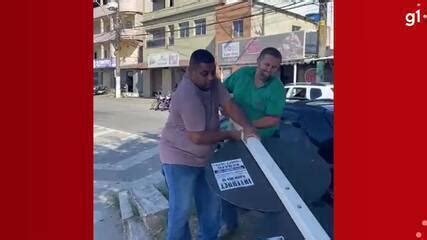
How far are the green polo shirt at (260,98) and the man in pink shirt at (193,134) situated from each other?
0.78ft

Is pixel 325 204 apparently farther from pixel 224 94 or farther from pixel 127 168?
pixel 127 168

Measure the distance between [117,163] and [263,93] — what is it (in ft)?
17.3

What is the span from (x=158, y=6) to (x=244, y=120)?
3513 cm

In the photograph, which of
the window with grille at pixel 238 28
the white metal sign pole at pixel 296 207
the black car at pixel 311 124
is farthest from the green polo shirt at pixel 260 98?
the window with grille at pixel 238 28

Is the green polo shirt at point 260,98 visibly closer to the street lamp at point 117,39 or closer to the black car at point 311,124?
the black car at point 311,124

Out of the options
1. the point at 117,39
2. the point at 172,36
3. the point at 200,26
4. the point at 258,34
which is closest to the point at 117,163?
the point at 258,34

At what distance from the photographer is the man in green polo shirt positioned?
2941 millimetres

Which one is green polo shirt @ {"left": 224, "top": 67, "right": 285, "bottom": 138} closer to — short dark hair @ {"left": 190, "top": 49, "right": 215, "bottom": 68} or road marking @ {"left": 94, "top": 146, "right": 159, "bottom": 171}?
short dark hair @ {"left": 190, "top": 49, "right": 215, "bottom": 68}

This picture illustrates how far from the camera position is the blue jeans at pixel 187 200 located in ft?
9.03

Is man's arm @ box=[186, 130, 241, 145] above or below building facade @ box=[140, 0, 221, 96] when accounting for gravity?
below

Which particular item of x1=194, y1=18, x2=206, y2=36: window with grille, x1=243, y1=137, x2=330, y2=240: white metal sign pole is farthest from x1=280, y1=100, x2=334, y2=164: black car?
x1=194, y1=18, x2=206, y2=36: window with grille
